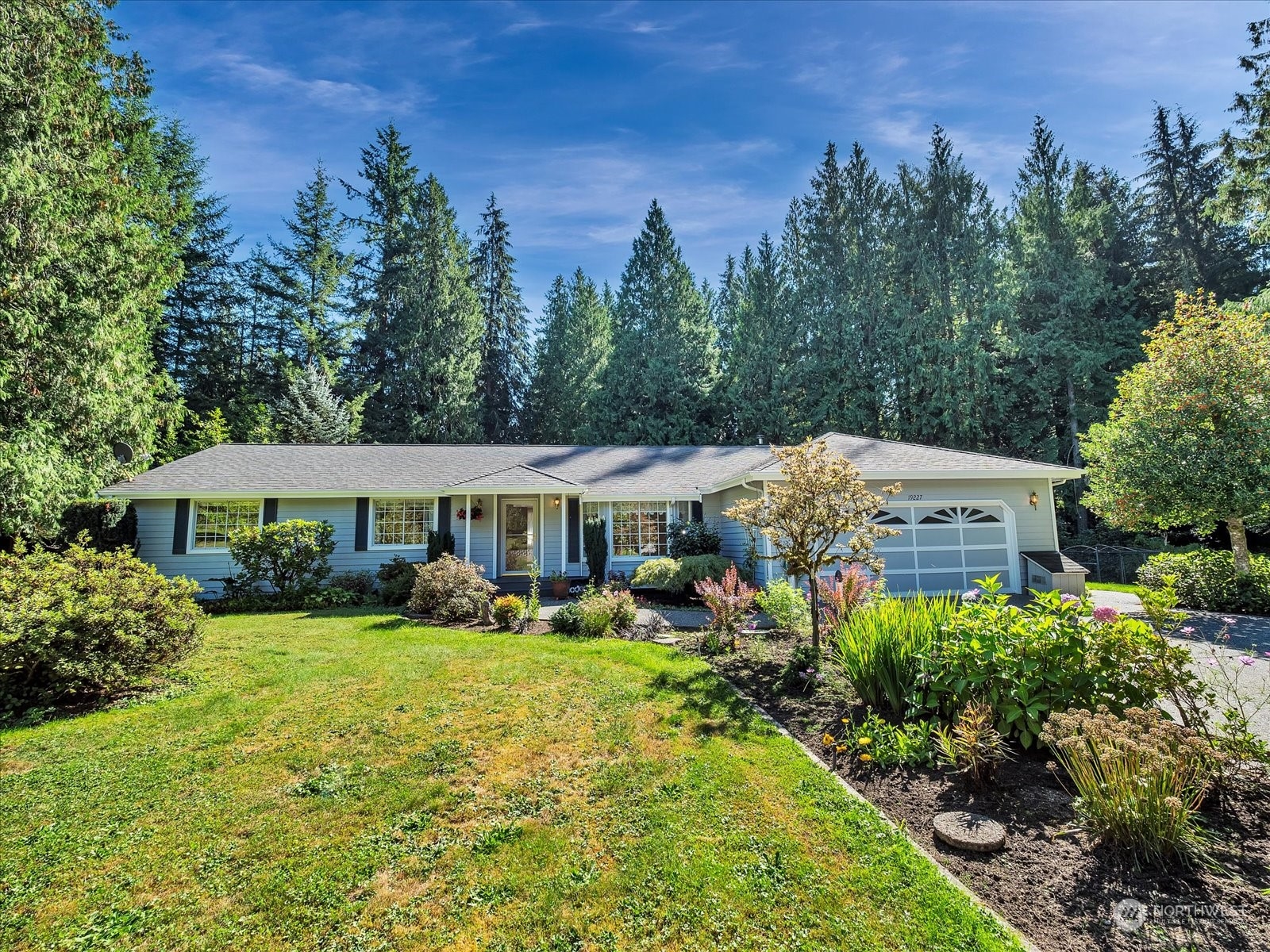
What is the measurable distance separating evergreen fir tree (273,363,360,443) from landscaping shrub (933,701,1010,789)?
2438 centimetres

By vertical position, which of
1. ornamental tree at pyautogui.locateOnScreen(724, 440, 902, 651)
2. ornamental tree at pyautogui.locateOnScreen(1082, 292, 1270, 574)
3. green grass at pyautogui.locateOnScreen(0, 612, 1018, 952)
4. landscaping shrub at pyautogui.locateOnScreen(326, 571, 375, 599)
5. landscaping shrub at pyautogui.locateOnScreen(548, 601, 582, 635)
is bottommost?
green grass at pyautogui.locateOnScreen(0, 612, 1018, 952)

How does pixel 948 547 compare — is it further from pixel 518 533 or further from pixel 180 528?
pixel 180 528

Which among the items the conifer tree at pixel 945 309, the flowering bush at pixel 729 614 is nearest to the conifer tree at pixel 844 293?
the conifer tree at pixel 945 309

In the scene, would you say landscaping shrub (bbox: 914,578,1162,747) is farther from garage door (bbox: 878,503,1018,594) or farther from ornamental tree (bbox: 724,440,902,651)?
garage door (bbox: 878,503,1018,594)

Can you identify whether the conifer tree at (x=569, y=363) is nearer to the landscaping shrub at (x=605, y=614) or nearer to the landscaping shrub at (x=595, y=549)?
the landscaping shrub at (x=595, y=549)

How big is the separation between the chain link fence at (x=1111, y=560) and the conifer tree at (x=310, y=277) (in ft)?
103

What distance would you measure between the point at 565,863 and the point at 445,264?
94.9ft

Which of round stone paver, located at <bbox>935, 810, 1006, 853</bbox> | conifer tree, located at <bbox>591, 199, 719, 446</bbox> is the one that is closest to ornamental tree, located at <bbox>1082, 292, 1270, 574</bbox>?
round stone paver, located at <bbox>935, 810, 1006, 853</bbox>

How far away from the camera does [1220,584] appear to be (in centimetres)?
1030

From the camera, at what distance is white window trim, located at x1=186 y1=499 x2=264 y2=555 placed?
13609 mm

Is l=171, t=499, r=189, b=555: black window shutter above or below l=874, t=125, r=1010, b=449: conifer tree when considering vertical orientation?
below

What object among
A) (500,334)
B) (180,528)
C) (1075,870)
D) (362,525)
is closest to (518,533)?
(362,525)

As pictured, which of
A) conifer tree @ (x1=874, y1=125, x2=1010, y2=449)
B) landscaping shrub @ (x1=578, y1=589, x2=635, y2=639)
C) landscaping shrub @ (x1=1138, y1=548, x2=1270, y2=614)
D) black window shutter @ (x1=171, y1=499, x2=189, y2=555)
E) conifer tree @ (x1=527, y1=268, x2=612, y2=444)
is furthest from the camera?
conifer tree @ (x1=527, y1=268, x2=612, y2=444)
